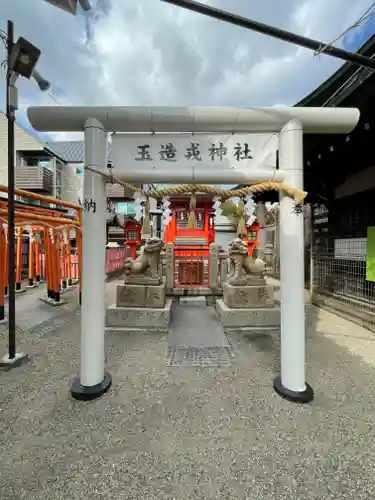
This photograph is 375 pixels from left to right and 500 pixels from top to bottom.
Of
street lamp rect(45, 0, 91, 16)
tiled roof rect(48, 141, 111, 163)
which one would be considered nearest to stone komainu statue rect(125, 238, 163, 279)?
street lamp rect(45, 0, 91, 16)

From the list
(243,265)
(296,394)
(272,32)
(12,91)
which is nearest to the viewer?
(272,32)

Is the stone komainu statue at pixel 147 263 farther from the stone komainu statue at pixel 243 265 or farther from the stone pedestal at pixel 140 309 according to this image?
the stone komainu statue at pixel 243 265

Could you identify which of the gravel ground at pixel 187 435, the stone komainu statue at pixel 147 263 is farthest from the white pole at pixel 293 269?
the stone komainu statue at pixel 147 263

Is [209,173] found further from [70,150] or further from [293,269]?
[70,150]

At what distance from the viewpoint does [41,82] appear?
369 centimetres

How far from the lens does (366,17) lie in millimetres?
2469

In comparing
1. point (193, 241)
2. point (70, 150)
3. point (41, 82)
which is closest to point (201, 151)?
point (41, 82)

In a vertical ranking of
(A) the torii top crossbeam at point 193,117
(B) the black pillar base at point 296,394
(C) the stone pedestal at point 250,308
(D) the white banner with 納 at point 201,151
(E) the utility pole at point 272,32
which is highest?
(E) the utility pole at point 272,32

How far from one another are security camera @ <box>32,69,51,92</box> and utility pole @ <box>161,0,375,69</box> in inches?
96.3

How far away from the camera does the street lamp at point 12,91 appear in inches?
135

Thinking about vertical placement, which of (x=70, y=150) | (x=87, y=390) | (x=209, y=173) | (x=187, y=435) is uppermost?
(x=70, y=150)

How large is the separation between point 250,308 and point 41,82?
5.77 m

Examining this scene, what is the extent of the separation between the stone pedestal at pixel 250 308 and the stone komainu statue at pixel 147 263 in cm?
185

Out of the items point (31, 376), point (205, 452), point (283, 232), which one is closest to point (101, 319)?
point (31, 376)
